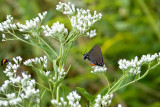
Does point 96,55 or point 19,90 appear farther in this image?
point 96,55

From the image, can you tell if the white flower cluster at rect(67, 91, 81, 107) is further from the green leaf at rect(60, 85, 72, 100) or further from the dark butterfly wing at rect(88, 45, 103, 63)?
the dark butterfly wing at rect(88, 45, 103, 63)

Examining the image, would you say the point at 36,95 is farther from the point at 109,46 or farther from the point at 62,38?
the point at 109,46

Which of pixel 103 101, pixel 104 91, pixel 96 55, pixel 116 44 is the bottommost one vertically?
pixel 103 101

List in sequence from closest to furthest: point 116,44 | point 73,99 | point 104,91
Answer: point 73,99 → point 104,91 → point 116,44

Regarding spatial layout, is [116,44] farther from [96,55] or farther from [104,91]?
[104,91]

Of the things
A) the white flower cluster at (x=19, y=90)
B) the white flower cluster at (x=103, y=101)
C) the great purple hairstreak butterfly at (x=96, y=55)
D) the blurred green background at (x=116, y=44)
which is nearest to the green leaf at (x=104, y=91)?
the white flower cluster at (x=103, y=101)

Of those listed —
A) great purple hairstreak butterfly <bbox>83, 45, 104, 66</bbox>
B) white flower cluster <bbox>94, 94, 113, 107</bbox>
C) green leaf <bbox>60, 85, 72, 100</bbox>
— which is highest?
great purple hairstreak butterfly <bbox>83, 45, 104, 66</bbox>

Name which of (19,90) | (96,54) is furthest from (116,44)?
(19,90)

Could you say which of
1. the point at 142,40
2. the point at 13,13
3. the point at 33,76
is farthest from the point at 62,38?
the point at 13,13

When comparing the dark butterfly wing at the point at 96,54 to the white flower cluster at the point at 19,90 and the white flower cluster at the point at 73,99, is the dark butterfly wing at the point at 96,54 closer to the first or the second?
the white flower cluster at the point at 73,99

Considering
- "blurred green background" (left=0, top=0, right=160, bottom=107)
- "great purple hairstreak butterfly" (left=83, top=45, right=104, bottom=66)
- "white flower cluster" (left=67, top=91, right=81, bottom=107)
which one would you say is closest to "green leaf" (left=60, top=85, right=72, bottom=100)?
"white flower cluster" (left=67, top=91, right=81, bottom=107)
